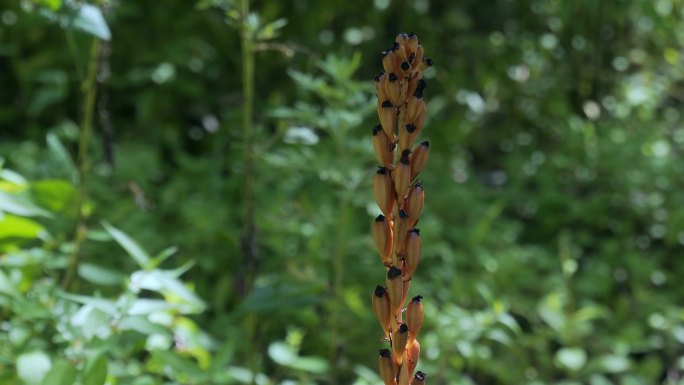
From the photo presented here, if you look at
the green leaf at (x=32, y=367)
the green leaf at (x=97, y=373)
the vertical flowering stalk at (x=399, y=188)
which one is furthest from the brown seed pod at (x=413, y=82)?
the green leaf at (x=32, y=367)

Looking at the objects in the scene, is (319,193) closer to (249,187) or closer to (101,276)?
(249,187)

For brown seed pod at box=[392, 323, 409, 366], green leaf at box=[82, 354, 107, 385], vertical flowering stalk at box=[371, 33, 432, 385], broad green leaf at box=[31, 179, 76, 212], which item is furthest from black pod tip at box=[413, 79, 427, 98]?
broad green leaf at box=[31, 179, 76, 212]

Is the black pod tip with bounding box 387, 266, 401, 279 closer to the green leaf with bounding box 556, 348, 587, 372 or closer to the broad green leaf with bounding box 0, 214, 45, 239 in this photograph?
the broad green leaf with bounding box 0, 214, 45, 239

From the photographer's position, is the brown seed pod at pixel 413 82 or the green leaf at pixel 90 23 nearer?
the brown seed pod at pixel 413 82

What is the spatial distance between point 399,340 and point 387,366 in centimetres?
3

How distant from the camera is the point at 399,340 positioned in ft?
3.32

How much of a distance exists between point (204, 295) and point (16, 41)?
147 centimetres

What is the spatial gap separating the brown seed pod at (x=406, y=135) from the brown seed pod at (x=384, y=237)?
80 millimetres

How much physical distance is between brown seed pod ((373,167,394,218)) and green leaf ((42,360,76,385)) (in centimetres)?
54

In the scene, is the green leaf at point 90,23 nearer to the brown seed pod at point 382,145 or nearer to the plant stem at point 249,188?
the plant stem at point 249,188

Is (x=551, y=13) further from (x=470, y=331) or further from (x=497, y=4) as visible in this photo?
(x=470, y=331)

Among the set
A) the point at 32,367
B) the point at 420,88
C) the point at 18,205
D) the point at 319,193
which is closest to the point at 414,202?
the point at 420,88

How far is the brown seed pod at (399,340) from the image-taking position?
1008 millimetres

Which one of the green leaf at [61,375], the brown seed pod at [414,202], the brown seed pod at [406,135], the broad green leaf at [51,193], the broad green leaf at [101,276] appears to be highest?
the broad green leaf at [51,193]
